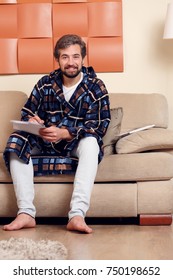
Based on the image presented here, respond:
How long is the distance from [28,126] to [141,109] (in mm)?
1162

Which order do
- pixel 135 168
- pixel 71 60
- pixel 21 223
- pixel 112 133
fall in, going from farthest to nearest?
pixel 112 133, pixel 71 60, pixel 135 168, pixel 21 223

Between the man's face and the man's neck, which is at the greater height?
the man's face

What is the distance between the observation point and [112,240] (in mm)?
3340

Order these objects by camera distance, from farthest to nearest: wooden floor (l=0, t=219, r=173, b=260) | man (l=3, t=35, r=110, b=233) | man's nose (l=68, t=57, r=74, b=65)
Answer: man's nose (l=68, t=57, r=74, b=65)
man (l=3, t=35, r=110, b=233)
wooden floor (l=0, t=219, r=173, b=260)

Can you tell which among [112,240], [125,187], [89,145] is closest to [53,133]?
[89,145]

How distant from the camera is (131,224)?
3.82 m

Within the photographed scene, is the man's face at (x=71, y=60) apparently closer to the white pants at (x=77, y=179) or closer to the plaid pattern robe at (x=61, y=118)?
the plaid pattern robe at (x=61, y=118)

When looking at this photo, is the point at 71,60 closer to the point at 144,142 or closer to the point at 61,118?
the point at 61,118

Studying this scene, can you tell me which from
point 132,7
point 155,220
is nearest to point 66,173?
point 155,220

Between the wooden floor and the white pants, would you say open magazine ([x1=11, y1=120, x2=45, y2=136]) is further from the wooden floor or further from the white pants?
the wooden floor

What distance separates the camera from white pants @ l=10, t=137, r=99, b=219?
3570mm

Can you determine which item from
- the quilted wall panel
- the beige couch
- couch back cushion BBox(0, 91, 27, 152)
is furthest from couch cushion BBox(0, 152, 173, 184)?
the quilted wall panel

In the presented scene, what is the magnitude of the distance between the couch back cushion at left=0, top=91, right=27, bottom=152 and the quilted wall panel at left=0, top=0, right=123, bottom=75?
34cm

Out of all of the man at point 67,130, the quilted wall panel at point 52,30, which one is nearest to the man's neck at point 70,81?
the man at point 67,130
